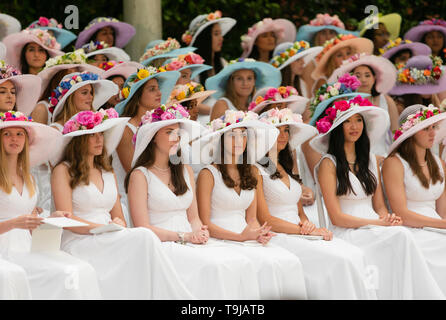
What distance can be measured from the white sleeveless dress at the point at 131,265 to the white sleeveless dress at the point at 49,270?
0.56 feet

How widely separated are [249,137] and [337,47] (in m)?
3.06

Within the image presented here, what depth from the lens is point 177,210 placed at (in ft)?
17.9

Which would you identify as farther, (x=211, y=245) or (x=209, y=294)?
(x=211, y=245)

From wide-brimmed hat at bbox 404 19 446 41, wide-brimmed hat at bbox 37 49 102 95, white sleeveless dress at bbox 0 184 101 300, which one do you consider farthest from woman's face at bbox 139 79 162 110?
wide-brimmed hat at bbox 404 19 446 41

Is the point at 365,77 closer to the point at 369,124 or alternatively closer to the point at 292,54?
the point at 292,54

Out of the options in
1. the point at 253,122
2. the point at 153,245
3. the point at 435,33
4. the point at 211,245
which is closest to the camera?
the point at 153,245

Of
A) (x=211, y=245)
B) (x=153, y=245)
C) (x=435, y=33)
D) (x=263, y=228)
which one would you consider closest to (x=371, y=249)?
(x=263, y=228)

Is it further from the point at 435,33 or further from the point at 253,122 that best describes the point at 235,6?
the point at 253,122

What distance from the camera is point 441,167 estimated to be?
630cm

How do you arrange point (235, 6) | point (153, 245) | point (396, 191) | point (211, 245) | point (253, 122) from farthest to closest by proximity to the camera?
point (235, 6), point (396, 191), point (253, 122), point (211, 245), point (153, 245)

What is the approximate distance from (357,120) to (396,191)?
62 cm

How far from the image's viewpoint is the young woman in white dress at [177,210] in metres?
4.93

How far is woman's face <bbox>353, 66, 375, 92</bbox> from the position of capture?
787cm

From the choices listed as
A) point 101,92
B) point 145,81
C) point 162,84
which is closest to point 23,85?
point 101,92
